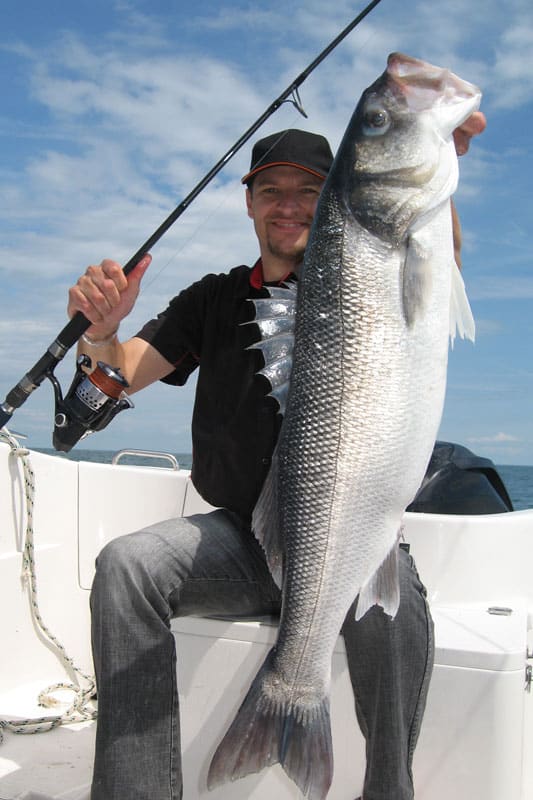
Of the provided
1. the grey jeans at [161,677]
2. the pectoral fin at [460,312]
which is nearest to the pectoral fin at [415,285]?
the pectoral fin at [460,312]

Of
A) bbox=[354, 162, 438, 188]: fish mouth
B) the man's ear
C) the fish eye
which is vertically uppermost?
the man's ear

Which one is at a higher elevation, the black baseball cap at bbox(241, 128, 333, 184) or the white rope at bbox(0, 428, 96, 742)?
the black baseball cap at bbox(241, 128, 333, 184)

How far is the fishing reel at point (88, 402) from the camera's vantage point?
2998mm

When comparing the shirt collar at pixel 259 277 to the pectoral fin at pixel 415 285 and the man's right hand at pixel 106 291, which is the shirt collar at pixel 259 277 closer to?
the man's right hand at pixel 106 291

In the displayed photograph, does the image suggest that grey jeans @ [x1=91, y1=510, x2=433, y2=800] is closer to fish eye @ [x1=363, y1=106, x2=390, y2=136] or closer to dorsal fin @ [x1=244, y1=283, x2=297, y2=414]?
dorsal fin @ [x1=244, y1=283, x2=297, y2=414]

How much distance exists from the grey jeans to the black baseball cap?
182 cm

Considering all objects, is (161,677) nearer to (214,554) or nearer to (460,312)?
(214,554)

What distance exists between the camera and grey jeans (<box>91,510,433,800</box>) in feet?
7.65

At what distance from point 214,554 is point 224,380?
2.72 feet

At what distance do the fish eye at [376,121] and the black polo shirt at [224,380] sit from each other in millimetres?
1028

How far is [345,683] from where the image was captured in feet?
8.56

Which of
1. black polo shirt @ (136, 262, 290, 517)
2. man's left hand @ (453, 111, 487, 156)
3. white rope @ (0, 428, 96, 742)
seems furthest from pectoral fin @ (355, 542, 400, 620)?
white rope @ (0, 428, 96, 742)

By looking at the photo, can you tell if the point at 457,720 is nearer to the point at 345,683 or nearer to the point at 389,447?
the point at 345,683

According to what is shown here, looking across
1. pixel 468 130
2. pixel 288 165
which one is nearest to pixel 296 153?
pixel 288 165
